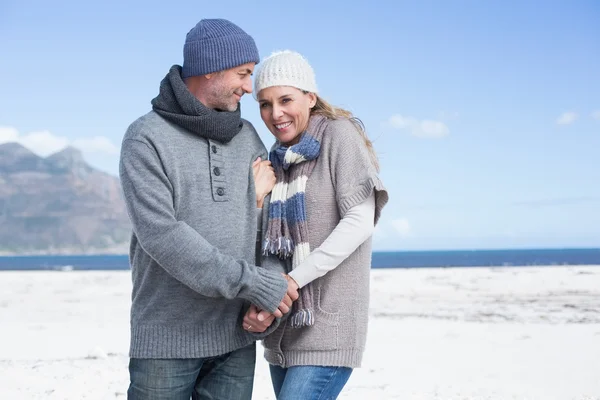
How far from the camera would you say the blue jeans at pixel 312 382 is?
2318 millimetres

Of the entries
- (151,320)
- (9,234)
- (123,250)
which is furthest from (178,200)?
(9,234)

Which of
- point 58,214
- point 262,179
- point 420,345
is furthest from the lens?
point 58,214

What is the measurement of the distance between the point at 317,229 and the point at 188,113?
637mm

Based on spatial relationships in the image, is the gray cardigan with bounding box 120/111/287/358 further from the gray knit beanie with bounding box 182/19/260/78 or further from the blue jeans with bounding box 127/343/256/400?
the gray knit beanie with bounding box 182/19/260/78

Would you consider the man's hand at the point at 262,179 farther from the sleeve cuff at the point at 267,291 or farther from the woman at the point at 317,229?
the sleeve cuff at the point at 267,291

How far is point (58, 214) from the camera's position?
14212cm

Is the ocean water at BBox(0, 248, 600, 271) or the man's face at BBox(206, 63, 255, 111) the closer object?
the man's face at BBox(206, 63, 255, 111)

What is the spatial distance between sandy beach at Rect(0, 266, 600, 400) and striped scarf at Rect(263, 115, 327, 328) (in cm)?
253

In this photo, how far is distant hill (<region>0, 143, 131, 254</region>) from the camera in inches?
5064

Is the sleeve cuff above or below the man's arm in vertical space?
below

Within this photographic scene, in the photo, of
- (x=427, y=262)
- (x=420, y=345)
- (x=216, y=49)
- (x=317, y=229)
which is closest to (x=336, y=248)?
(x=317, y=229)

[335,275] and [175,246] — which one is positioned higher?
[175,246]

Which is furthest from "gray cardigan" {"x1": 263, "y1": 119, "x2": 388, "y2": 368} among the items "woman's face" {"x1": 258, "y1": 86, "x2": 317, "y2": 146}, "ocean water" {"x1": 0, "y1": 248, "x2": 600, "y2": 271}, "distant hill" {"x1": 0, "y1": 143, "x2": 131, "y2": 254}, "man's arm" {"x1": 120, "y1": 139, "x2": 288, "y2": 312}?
"distant hill" {"x1": 0, "y1": 143, "x2": 131, "y2": 254}

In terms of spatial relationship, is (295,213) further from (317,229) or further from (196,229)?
(196,229)
